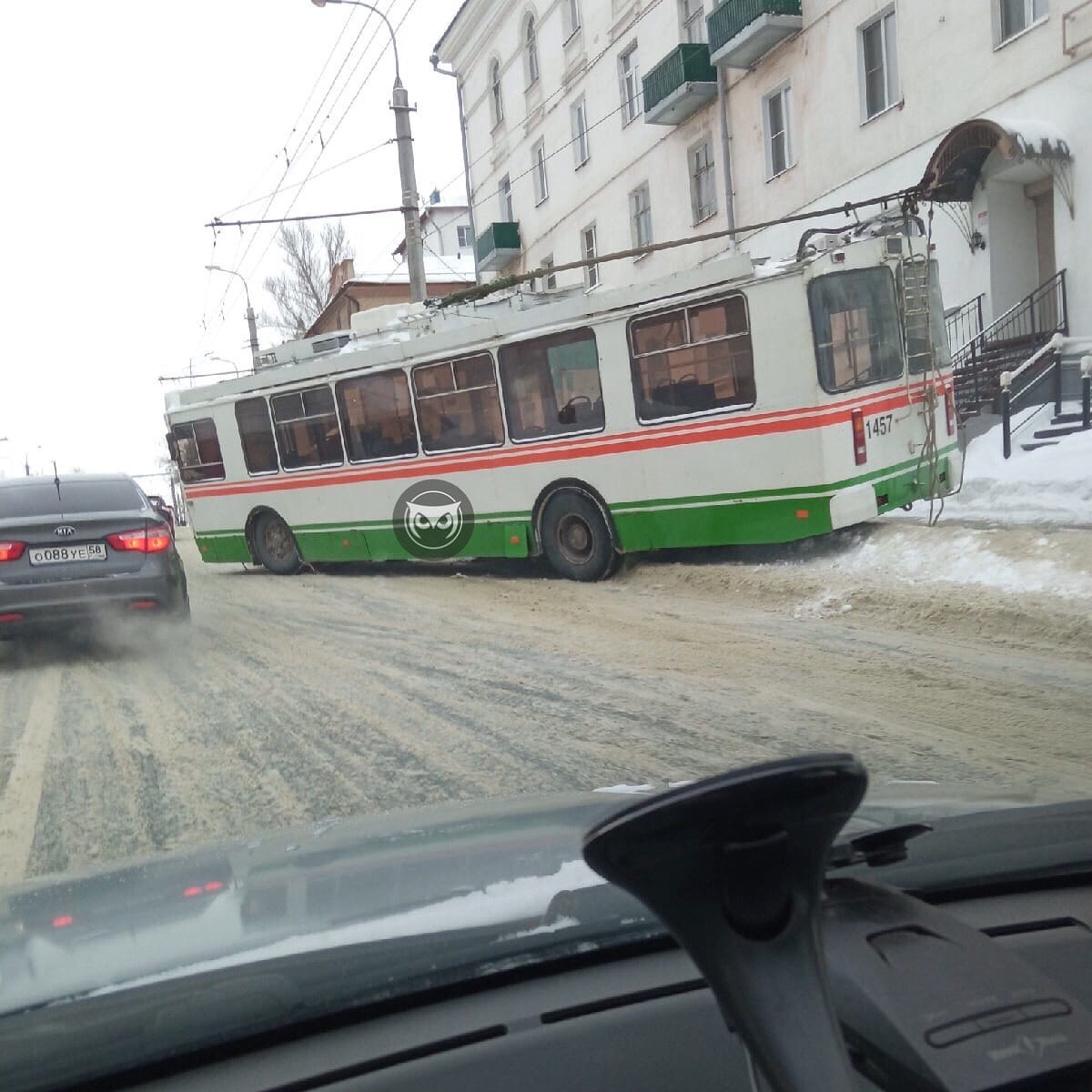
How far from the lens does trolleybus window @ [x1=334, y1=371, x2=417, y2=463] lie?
41.7 ft

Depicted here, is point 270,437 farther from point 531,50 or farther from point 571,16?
point 531,50

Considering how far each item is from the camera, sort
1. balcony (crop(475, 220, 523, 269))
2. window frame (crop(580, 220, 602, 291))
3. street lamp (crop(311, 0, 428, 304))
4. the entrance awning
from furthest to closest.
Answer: balcony (crop(475, 220, 523, 269))
window frame (crop(580, 220, 602, 291))
street lamp (crop(311, 0, 428, 304))
the entrance awning

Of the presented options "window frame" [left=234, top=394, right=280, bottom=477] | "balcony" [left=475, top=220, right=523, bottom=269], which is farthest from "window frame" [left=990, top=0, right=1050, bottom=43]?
"balcony" [left=475, top=220, right=523, bottom=269]

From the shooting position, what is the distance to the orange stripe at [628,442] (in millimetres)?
9383

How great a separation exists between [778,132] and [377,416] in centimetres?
1161

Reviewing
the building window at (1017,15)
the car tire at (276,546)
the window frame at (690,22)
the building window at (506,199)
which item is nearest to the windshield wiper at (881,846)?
the car tire at (276,546)

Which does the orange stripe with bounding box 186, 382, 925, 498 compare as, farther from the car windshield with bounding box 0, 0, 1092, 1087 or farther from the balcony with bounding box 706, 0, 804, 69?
the balcony with bounding box 706, 0, 804, 69

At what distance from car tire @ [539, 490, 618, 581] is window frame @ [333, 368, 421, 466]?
2.19 meters

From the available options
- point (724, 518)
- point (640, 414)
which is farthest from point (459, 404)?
point (724, 518)

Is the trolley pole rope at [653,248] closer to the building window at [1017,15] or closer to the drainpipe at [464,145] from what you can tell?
the building window at [1017,15]

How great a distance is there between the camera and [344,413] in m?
13.5

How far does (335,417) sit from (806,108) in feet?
36.9

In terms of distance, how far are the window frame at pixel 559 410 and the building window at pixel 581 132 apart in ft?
56.7

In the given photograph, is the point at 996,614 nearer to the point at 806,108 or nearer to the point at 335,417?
the point at 335,417
